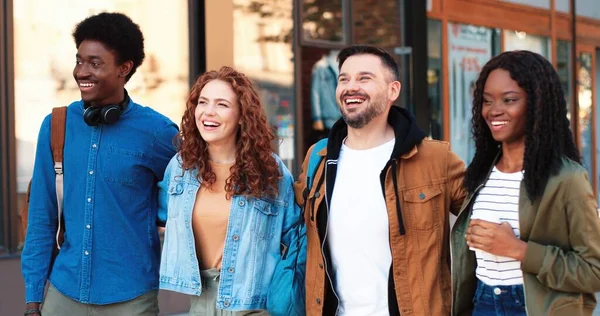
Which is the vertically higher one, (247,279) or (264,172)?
(264,172)

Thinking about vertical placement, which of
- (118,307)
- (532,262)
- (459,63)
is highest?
(459,63)

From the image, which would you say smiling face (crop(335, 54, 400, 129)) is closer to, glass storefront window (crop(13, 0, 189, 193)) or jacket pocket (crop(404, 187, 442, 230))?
jacket pocket (crop(404, 187, 442, 230))

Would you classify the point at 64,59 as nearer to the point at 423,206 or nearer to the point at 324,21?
the point at 324,21

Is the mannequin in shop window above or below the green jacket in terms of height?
above

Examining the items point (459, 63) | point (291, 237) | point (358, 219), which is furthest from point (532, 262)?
point (459, 63)

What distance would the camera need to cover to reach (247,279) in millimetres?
3762

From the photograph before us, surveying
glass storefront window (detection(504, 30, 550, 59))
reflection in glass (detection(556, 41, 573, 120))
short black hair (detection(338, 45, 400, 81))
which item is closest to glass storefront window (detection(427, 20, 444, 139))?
glass storefront window (detection(504, 30, 550, 59))

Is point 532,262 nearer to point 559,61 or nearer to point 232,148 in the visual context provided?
point 232,148

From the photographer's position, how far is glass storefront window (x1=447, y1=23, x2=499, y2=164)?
1195 centimetres

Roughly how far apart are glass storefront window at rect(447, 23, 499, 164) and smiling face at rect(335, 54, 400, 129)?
816cm

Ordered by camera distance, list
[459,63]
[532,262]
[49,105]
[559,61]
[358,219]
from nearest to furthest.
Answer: [532,262], [358,219], [49,105], [459,63], [559,61]

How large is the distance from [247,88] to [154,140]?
0.55 m

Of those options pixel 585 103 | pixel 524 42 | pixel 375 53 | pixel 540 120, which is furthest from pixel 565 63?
pixel 540 120

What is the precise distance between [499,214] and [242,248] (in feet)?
3.58
